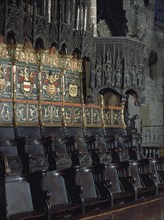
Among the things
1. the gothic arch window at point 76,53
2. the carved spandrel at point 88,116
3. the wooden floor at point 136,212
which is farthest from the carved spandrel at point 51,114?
→ the wooden floor at point 136,212

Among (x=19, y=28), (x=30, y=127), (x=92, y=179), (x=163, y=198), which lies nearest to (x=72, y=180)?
(x=92, y=179)

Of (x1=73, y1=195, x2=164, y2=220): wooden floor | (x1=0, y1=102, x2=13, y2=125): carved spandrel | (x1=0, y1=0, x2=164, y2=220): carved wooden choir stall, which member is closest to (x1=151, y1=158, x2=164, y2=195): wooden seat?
(x1=0, y1=0, x2=164, y2=220): carved wooden choir stall

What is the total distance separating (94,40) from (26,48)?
1.83 m

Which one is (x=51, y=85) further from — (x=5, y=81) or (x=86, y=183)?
(x=86, y=183)

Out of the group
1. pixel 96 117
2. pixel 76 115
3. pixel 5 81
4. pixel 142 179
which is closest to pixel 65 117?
pixel 76 115

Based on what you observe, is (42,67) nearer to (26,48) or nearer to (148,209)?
(26,48)

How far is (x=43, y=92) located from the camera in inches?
338

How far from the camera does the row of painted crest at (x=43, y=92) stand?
790 cm

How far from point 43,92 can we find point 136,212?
391 cm

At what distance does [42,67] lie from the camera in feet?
28.1

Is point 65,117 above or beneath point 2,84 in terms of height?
beneath

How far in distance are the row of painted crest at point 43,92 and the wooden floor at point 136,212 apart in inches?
128

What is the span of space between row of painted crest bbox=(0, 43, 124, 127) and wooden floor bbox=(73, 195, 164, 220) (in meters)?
3.25

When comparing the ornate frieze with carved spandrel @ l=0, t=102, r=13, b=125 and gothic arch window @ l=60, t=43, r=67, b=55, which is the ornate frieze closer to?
gothic arch window @ l=60, t=43, r=67, b=55
